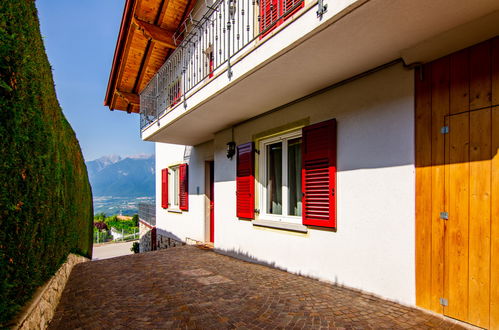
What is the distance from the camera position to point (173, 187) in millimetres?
10750

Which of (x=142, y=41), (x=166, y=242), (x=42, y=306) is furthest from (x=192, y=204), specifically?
(x=42, y=306)

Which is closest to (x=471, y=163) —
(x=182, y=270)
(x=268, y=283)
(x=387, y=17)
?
(x=387, y=17)

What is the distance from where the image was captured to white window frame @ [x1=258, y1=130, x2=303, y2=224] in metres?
5.09

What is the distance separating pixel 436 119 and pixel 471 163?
1.91 feet

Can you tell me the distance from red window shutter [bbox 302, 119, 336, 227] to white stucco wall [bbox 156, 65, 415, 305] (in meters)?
0.12

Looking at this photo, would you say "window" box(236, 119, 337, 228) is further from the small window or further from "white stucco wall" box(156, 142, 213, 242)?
the small window

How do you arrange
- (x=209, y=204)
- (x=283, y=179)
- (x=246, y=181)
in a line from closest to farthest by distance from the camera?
(x=283, y=179)
(x=246, y=181)
(x=209, y=204)

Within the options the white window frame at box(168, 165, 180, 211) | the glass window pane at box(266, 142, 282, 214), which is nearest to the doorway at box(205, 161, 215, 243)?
the white window frame at box(168, 165, 180, 211)

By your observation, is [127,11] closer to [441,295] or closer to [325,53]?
[325,53]

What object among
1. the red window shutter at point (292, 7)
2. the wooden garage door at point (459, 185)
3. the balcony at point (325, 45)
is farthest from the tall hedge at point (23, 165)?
the wooden garage door at point (459, 185)

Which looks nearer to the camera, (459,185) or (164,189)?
(459,185)

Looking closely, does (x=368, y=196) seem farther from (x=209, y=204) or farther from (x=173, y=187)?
(x=173, y=187)

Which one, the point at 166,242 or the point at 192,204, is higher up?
the point at 192,204

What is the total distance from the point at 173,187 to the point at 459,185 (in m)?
9.47
